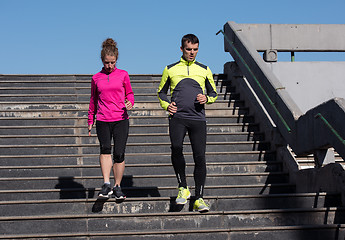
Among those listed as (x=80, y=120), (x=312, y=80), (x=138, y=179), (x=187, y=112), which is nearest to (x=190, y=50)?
(x=187, y=112)

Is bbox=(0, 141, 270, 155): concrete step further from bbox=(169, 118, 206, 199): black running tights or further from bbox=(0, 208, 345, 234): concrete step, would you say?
bbox=(0, 208, 345, 234): concrete step

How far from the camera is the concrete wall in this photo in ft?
40.7

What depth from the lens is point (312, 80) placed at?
12.5 metres

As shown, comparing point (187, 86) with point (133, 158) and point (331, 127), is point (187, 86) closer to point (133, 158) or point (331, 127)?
point (331, 127)

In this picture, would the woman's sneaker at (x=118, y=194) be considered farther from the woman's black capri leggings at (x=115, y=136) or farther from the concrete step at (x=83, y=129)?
the concrete step at (x=83, y=129)

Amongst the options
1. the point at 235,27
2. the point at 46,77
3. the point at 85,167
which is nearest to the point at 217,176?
the point at 85,167

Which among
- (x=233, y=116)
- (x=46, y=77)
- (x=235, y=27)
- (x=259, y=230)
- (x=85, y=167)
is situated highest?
(x=235, y=27)

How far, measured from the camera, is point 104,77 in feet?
22.6

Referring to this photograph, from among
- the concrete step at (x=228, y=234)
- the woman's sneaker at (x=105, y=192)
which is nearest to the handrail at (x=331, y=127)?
the concrete step at (x=228, y=234)

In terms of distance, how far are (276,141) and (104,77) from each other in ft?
10.3

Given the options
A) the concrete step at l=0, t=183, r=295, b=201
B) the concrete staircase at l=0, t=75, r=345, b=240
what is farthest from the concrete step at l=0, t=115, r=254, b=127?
the concrete step at l=0, t=183, r=295, b=201

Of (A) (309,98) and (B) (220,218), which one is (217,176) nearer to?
(B) (220,218)

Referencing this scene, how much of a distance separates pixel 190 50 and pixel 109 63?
3.04 feet

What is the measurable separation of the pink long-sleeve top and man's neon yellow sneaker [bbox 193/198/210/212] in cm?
124
